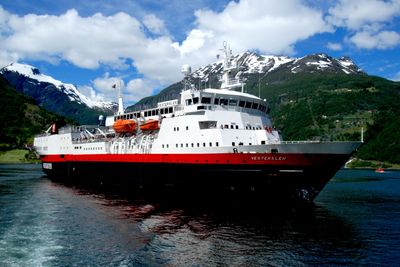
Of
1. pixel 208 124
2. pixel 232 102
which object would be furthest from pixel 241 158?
pixel 232 102

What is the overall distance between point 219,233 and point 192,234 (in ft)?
5.68

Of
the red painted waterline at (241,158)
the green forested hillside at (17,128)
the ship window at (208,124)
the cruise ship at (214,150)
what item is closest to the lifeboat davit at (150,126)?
the cruise ship at (214,150)

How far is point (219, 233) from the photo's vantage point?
2405 centimetres

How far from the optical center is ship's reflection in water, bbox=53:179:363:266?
1956 cm

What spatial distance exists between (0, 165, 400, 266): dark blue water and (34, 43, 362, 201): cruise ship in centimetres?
248

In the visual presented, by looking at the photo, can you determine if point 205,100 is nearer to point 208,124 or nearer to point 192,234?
point 208,124

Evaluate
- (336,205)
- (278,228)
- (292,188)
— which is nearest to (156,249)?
(278,228)

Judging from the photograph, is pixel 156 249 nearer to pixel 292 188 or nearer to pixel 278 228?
pixel 278 228

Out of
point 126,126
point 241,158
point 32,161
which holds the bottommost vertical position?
point 32,161

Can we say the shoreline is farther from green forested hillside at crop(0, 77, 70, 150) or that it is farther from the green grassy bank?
green forested hillside at crop(0, 77, 70, 150)

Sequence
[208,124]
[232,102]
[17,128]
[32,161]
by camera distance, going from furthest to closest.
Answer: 1. [17,128]
2. [32,161]
3. [232,102]
4. [208,124]

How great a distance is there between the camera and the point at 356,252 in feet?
68.4

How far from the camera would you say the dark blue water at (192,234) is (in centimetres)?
1947

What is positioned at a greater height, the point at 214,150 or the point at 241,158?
the point at 214,150
